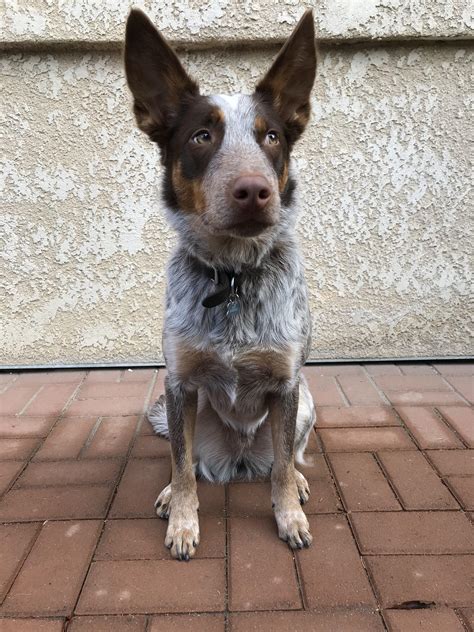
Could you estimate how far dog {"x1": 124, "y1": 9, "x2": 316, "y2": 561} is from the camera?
1.78m

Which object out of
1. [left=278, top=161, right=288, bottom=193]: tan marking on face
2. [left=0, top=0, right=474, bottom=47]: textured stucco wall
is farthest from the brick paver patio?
[left=0, top=0, right=474, bottom=47]: textured stucco wall

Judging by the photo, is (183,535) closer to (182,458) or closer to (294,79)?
(182,458)

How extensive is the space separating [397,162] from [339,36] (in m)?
0.84

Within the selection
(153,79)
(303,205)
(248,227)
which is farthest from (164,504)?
(303,205)

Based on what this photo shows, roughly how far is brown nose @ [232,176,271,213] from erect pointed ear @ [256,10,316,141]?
57 centimetres

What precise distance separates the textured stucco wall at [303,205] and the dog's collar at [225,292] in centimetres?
151

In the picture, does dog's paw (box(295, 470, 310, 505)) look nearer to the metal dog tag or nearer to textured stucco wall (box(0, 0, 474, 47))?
the metal dog tag

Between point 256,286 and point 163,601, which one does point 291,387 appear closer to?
point 256,286

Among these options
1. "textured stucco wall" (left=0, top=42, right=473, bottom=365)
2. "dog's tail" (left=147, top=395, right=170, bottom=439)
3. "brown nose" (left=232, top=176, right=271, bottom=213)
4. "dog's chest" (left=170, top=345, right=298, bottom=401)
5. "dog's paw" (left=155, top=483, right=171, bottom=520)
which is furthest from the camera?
"textured stucco wall" (left=0, top=42, right=473, bottom=365)

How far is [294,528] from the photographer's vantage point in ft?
6.06

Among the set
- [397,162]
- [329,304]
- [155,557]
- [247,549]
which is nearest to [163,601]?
[155,557]

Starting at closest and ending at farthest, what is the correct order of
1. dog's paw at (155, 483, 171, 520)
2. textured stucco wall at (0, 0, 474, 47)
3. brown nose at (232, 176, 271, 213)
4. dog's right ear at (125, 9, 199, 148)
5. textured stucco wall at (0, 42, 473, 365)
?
brown nose at (232, 176, 271, 213) < dog's right ear at (125, 9, 199, 148) < dog's paw at (155, 483, 171, 520) < textured stucco wall at (0, 0, 474, 47) < textured stucco wall at (0, 42, 473, 365)

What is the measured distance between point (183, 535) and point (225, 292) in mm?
891

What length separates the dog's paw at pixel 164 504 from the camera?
6.59ft
